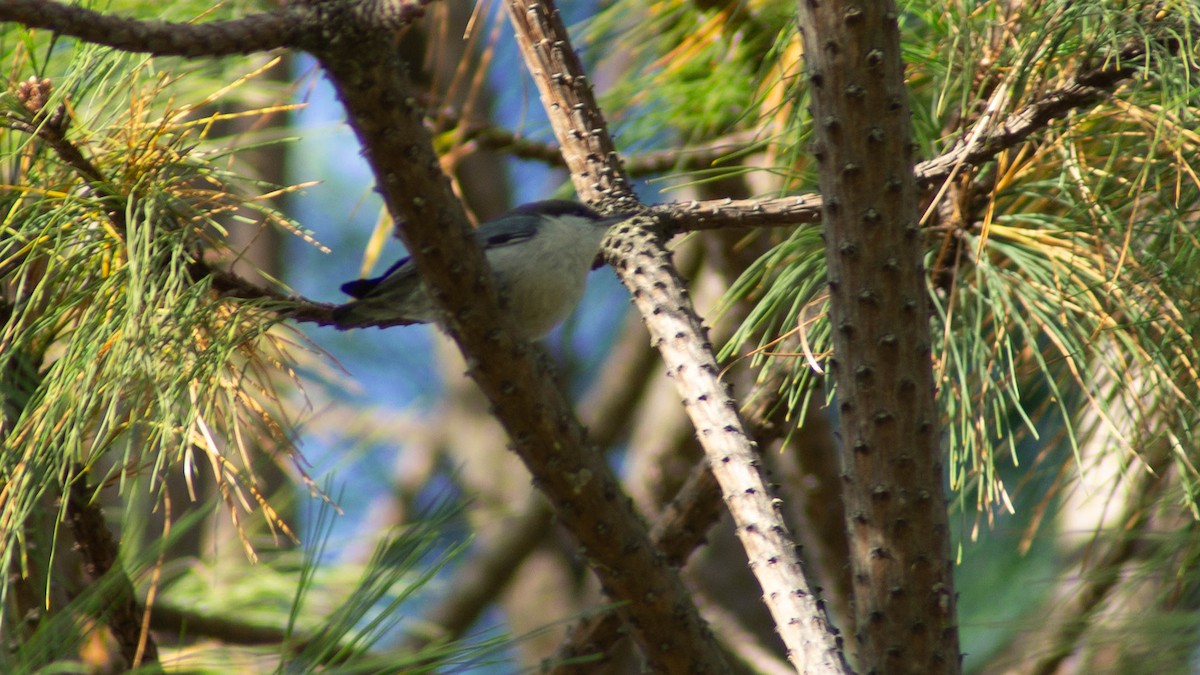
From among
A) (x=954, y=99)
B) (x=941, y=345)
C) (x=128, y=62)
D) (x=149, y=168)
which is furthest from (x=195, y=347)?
(x=954, y=99)

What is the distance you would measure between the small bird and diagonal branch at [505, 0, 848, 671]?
10cm

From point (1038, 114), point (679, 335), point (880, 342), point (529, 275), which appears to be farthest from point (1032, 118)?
point (529, 275)

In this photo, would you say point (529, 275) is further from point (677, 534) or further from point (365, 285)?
point (677, 534)

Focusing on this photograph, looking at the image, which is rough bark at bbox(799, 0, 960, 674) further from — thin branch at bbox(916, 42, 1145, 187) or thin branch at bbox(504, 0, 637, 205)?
thin branch at bbox(504, 0, 637, 205)

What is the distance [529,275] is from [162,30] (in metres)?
1.18

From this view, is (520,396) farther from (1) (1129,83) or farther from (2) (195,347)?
(1) (1129,83)

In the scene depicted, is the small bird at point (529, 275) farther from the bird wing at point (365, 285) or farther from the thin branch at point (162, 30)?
the thin branch at point (162, 30)

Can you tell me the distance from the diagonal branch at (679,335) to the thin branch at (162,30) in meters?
0.71

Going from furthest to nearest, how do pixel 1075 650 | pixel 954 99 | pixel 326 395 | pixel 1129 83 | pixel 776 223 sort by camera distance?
1. pixel 326 395
2. pixel 954 99
3. pixel 776 223
4. pixel 1129 83
5. pixel 1075 650

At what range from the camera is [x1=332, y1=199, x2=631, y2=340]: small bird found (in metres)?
1.96

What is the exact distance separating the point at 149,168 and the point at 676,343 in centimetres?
75

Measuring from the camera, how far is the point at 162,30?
1.00m

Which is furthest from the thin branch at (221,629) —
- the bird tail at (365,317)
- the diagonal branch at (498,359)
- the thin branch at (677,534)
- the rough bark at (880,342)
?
the rough bark at (880,342)

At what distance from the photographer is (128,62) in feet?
5.06
